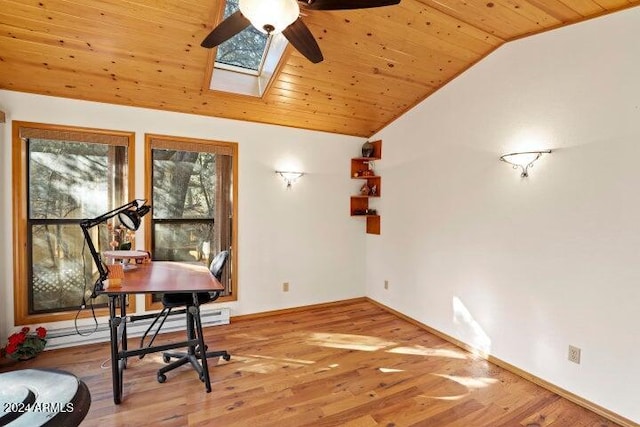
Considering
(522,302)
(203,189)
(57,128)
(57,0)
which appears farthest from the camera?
(203,189)

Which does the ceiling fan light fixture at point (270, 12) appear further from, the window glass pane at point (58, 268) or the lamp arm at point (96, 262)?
the window glass pane at point (58, 268)

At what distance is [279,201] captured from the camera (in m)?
3.97

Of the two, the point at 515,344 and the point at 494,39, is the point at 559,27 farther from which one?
the point at 515,344

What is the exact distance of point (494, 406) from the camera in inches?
87.2

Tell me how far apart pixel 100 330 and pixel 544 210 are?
414 centimetres

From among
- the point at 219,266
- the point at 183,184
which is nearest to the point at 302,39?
the point at 219,266

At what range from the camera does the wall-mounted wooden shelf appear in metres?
4.41

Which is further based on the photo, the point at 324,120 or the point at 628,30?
the point at 324,120

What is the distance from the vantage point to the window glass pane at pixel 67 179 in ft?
9.73

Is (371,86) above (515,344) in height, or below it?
above

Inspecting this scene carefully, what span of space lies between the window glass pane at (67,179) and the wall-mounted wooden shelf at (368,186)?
297cm

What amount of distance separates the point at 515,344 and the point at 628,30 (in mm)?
2432

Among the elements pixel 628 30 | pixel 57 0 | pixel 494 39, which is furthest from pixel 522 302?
pixel 57 0

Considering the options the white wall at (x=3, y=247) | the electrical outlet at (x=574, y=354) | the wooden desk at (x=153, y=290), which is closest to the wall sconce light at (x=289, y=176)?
the wooden desk at (x=153, y=290)
